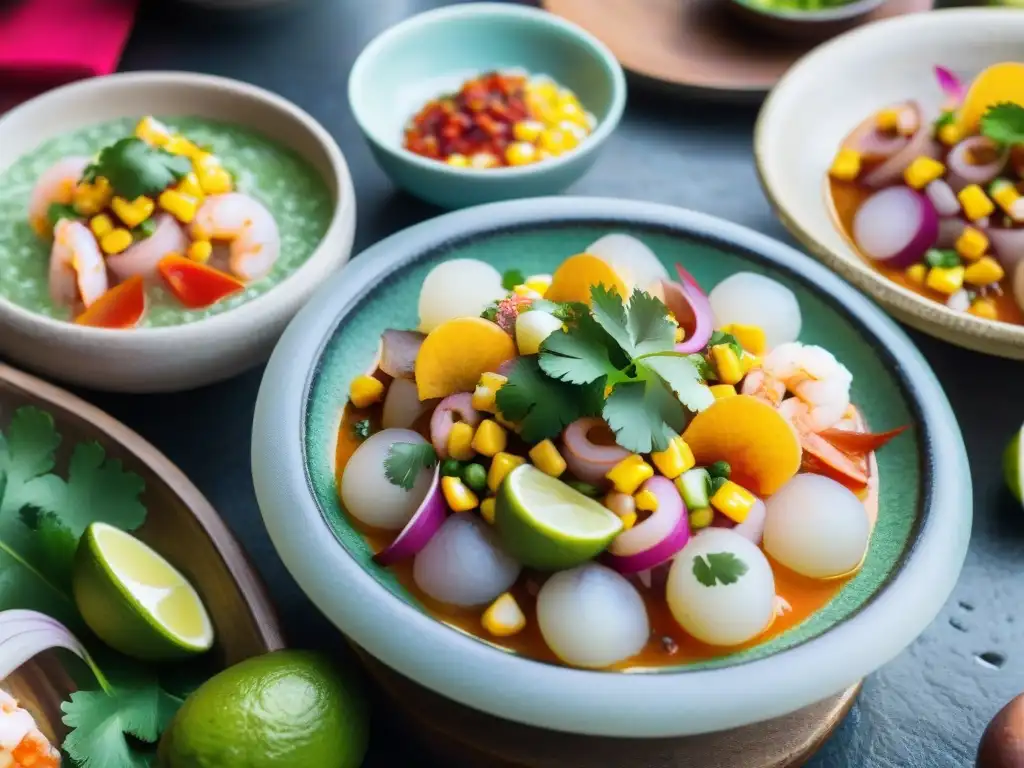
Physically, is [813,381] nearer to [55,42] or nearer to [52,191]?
[52,191]

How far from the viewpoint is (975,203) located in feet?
5.81

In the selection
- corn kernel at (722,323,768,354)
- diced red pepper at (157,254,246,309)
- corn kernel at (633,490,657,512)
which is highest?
corn kernel at (722,323,768,354)

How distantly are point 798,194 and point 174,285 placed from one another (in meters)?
1.21

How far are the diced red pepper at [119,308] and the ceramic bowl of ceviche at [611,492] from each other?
373 millimetres

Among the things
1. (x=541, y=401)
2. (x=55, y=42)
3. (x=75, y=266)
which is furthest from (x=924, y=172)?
(x=55, y=42)

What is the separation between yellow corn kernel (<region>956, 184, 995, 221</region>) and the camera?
177cm

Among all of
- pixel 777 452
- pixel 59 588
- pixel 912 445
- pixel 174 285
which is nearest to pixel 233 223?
pixel 174 285

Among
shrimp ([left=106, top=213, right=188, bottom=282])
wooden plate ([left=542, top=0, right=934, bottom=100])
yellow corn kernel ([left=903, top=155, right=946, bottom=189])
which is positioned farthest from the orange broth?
wooden plate ([left=542, top=0, right=934, bottom=100])

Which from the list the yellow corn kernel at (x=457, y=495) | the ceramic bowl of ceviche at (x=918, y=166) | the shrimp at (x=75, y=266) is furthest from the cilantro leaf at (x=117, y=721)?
the ceramic bowl of ceviche at (x=918, y=166)

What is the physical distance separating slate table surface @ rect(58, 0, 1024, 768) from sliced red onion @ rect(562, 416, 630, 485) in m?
0.44

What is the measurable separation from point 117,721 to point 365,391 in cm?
55

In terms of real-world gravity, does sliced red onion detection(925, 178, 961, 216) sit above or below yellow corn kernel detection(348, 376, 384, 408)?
above

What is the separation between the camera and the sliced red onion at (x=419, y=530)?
1.22 meters

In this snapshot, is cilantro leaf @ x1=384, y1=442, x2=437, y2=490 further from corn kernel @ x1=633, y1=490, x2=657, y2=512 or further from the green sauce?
the green sauce
